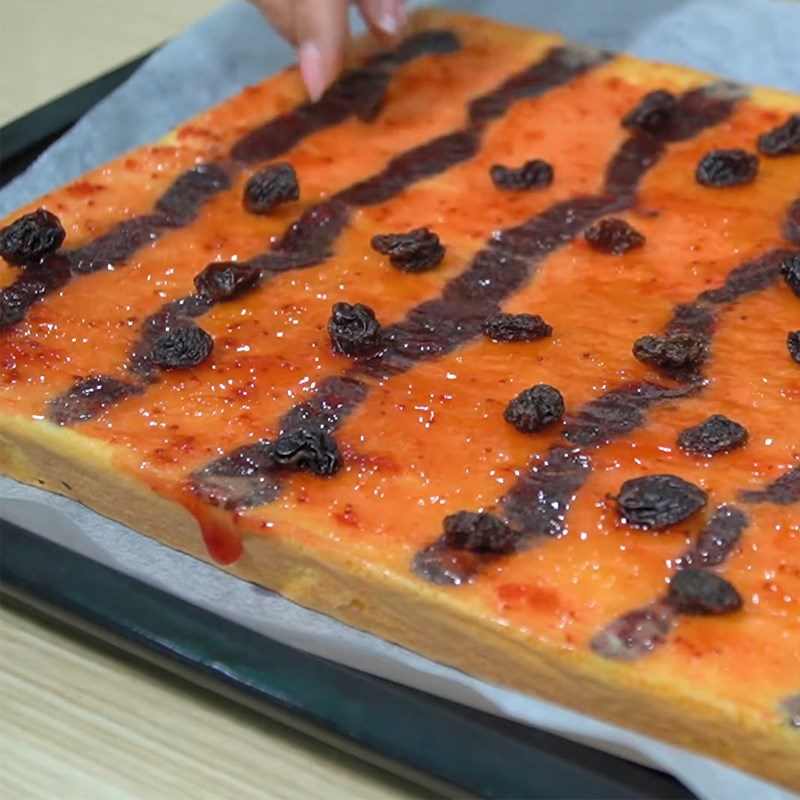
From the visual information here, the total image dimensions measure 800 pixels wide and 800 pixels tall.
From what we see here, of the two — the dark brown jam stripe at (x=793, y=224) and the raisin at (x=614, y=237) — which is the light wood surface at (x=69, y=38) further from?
the dark brown jam stripe at (x=793, y=224)

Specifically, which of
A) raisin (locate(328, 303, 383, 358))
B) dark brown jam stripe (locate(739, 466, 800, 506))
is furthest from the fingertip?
dark brown jam stripe (locate(739, 466, 800, 506))

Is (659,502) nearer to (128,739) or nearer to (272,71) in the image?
(128,739)

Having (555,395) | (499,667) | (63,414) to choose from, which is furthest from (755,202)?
(63,414)

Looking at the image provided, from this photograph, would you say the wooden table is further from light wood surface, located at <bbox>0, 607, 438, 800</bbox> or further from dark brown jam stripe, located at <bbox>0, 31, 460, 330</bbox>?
dark brown jam stripe, located at <bbox>0, 31, 460, 330</bbox>

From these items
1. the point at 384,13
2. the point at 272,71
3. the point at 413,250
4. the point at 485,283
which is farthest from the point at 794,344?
the point at 272,71

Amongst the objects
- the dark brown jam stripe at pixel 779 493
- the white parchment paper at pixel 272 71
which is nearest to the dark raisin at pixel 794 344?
the dark brown jam stripe at pixel 779 493

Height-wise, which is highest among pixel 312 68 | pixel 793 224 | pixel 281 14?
pixel 281 14
